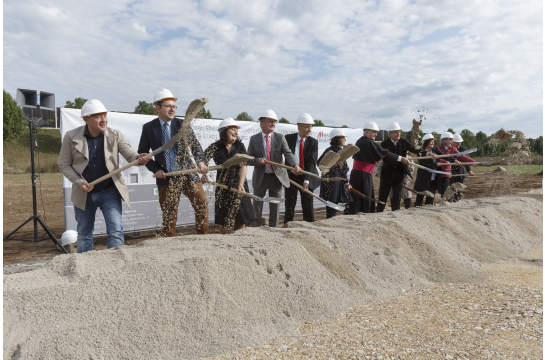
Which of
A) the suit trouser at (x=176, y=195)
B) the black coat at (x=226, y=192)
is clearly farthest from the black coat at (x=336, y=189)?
the suit trouser at (x=176, y=195)

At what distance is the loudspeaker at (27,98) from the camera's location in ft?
15.0

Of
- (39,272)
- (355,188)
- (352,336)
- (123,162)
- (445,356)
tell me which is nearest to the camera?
(445,356)

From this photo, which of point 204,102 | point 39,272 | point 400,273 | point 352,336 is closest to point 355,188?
point 400,273

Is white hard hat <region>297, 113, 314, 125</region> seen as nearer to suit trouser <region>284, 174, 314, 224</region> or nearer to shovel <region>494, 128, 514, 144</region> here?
suit trouser <region>284, 174, 314, 224</region>

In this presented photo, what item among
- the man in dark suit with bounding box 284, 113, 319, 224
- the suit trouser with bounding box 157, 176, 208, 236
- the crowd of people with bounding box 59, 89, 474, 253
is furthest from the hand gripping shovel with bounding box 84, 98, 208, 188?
the man in dark suit with bounding box 284, 113, 319, 224

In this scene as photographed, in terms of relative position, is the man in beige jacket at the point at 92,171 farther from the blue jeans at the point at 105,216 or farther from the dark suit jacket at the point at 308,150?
the dark suit jacket at the point at 308,150

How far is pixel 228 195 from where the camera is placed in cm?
429

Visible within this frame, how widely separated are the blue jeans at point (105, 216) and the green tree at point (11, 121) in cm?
3483

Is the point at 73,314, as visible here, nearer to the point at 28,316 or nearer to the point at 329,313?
the point at 28,316

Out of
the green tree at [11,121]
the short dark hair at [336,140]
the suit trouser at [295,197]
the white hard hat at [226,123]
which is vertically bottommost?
the suit trouser at [295,197]

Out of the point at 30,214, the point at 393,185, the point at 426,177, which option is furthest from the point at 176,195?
the point at 30,214

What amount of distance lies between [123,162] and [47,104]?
1186mm

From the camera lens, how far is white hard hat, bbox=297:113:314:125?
5.03 meters

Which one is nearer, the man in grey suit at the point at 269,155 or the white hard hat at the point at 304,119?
the man in grey suit at the point at 269,155
